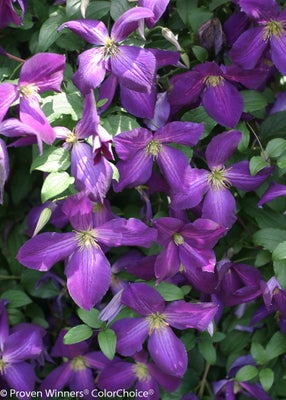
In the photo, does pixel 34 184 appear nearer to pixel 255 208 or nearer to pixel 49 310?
pixel 49 310

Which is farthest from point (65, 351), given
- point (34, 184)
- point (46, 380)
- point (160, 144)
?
point (160, 144)

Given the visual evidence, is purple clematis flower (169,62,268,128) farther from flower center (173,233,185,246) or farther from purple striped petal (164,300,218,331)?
purple striped petal (164,300,218,331)

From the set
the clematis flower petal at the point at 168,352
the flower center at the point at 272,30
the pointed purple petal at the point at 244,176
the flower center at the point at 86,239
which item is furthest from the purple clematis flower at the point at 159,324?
the flower center at the point at 272,30

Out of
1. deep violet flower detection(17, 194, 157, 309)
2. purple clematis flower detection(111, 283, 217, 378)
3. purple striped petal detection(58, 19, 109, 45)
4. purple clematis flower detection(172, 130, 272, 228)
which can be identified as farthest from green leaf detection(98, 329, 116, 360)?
purple striped petal detection(58, 19, 109, 45)

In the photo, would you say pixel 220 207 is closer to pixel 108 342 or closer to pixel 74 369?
pixel 108 342

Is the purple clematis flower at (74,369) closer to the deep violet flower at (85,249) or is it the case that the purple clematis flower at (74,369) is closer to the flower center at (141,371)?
the flower center at (141,371)

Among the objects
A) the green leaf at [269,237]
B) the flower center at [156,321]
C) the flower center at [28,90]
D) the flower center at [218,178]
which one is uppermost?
the flower center at [28,90]
